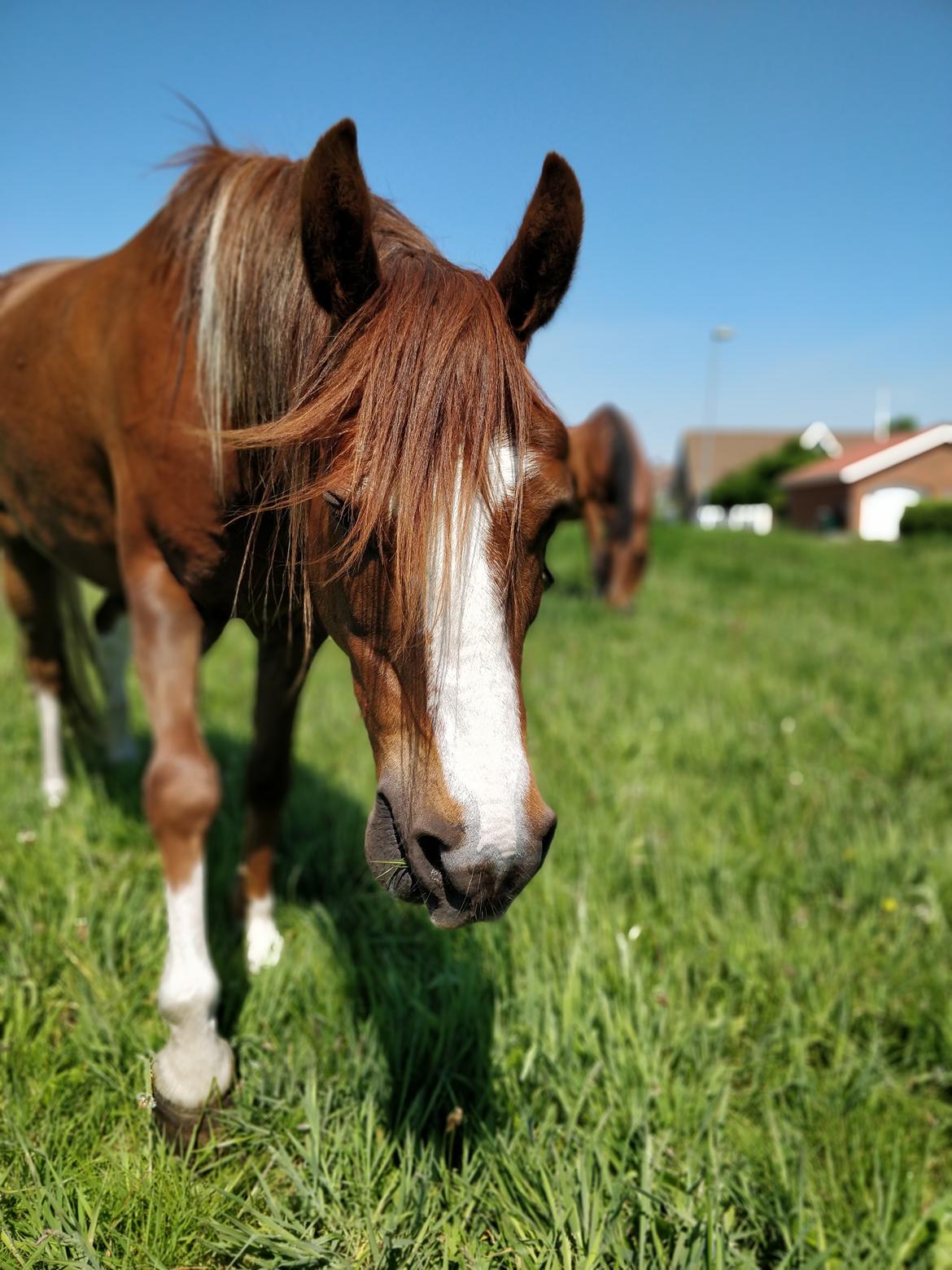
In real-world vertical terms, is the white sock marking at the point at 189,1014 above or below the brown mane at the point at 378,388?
below

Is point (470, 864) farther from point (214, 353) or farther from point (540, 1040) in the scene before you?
point (214, 353)

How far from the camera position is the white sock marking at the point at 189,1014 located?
171 cm

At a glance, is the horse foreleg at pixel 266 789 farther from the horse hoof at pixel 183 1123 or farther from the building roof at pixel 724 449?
the building roof at pixel 724 449

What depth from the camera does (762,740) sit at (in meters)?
4.26

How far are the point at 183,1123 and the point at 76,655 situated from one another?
7.61 ft

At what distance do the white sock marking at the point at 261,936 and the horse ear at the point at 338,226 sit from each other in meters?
1.69

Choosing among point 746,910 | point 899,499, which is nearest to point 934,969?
point 746,910

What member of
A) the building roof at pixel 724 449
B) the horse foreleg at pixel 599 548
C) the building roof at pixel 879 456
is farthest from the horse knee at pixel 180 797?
the building roof at pixel 724 449

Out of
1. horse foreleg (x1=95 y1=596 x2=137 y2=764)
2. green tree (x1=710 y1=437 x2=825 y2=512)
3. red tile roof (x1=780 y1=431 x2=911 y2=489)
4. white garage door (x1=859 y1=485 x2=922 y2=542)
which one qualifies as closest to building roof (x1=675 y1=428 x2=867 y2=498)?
green tree (x1=710 y1=437 x2=825 y2=512)

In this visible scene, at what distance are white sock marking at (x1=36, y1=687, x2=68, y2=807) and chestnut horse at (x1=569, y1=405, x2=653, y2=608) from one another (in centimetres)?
612

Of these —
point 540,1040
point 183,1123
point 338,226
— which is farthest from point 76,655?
point 338,226

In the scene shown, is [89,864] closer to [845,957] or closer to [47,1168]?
[47,1168]

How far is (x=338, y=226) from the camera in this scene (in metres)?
1.39

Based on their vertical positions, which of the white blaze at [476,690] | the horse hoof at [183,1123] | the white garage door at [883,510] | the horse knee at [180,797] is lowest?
the horse hoof at [183,1123]
